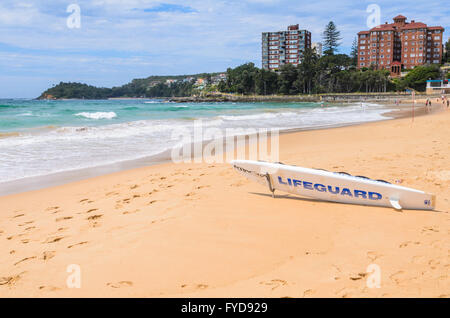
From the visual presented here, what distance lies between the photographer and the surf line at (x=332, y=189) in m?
4.37

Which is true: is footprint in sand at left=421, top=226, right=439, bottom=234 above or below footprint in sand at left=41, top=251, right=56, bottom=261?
above

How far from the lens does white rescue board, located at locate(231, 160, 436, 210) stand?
4191 millimetres

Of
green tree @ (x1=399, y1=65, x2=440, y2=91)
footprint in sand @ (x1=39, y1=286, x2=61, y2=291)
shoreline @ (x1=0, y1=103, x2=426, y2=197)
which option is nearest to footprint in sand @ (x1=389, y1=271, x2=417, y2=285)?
footprint in sand @ (x1=39, y1=286, x2=61, y2=291)

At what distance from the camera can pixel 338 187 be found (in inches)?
177

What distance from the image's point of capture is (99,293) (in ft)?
8.59

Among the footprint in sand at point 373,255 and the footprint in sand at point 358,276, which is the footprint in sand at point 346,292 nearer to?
the footprint in sand at point 358,276

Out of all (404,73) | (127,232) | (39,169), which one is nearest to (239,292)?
(127,232)

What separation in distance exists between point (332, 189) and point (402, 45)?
10749 centimetres

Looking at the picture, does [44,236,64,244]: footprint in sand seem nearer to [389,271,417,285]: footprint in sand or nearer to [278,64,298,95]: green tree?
[389,271,417,285]: footprint in sand

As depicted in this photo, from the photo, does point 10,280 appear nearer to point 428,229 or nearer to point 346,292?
point 346,292

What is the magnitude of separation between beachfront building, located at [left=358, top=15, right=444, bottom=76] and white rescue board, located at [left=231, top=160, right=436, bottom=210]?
10318 centimetres

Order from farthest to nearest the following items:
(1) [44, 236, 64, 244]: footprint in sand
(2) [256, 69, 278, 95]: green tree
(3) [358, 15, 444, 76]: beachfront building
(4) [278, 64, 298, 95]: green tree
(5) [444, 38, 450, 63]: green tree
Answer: (2) [256, 69, 278, 95]: green tree → (4) [278, 64, 298, 95]: green tree → (5) [444, 38, 450, 63]: green tree → (3) [358, 15, 444, 76]: beachfront building → (1) [44, 236, 64, 244]: footprint in sand

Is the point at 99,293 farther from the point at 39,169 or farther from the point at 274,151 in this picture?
the point at 274,151
